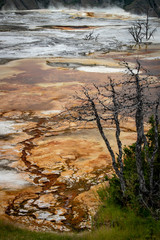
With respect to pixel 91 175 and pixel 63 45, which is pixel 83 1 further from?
pixel 91 175

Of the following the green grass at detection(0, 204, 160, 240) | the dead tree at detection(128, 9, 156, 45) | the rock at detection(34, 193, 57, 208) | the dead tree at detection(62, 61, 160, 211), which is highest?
the dead tree at detection(128, 9, 156, 45)

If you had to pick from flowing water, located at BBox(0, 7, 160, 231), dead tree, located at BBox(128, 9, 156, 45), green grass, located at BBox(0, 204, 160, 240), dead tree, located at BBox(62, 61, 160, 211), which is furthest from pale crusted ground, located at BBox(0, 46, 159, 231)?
dead tree, located at BBox(128, 9, 156, 45)

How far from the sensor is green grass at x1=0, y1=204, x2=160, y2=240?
10.4 feet

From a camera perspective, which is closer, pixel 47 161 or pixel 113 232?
pixel 113 232

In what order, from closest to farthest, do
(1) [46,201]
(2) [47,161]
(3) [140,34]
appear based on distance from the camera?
1. (1) [46,201]
2. (2) [47,161]
3. (3) [140,34]

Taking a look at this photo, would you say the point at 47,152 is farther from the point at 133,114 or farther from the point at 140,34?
the point at 140,34

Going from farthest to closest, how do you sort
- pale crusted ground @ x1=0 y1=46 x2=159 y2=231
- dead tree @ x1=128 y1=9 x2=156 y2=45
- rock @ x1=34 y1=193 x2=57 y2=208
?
dead tree @ x1=128 y1=9 x2=156 y2=45
rock @ x1=34 y1=193 x2=57 y2=208
pale crusted ground @ x1=0 y1=46 x2=159 y2=231

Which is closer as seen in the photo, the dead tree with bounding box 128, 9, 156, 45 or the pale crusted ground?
the pale crusted ground

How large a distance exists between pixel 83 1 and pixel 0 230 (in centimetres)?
6843

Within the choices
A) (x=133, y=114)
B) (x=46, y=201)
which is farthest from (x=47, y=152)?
(x=133, y=114)

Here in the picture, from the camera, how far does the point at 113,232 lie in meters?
3.29

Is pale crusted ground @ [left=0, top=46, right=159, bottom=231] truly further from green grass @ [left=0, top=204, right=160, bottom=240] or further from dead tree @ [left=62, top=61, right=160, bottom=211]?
dead tree @ [left=62, top=61, right=160, bottom=211]

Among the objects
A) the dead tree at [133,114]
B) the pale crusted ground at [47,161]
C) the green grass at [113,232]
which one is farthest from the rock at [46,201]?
the dead tree at [133,114]

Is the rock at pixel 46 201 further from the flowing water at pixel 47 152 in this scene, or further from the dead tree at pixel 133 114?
the dead tree at pixel 133 114
